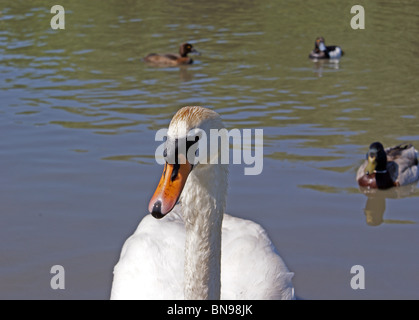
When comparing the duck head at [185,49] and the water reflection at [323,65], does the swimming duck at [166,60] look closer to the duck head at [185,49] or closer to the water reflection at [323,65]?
the duck head at [185,49]

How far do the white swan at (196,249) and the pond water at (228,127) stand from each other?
1.30 meters

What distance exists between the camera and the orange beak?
4203 mm

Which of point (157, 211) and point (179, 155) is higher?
point (179, 155)

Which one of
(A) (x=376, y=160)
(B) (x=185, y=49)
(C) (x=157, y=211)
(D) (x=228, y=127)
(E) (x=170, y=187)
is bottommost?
(C) (x=157, y=211)

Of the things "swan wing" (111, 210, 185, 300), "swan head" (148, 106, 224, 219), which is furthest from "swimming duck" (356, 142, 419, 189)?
"swan head" (148, 106, 224, 219)

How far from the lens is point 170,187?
14.0 ft

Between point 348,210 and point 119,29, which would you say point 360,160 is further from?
point 119,29

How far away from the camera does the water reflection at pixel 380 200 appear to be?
28.9 feet

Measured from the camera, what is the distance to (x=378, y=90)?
589 inches

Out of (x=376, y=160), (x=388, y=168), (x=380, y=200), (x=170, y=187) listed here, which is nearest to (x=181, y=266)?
(x=170, y=187)

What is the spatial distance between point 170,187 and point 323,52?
1433cm

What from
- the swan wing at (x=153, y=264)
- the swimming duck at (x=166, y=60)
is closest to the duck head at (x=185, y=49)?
the swimming duck at (x=166, y=60)

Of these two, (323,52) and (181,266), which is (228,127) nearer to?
(323,52)

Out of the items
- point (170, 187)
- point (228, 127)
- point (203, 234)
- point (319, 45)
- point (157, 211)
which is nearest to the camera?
point (157, 211)
